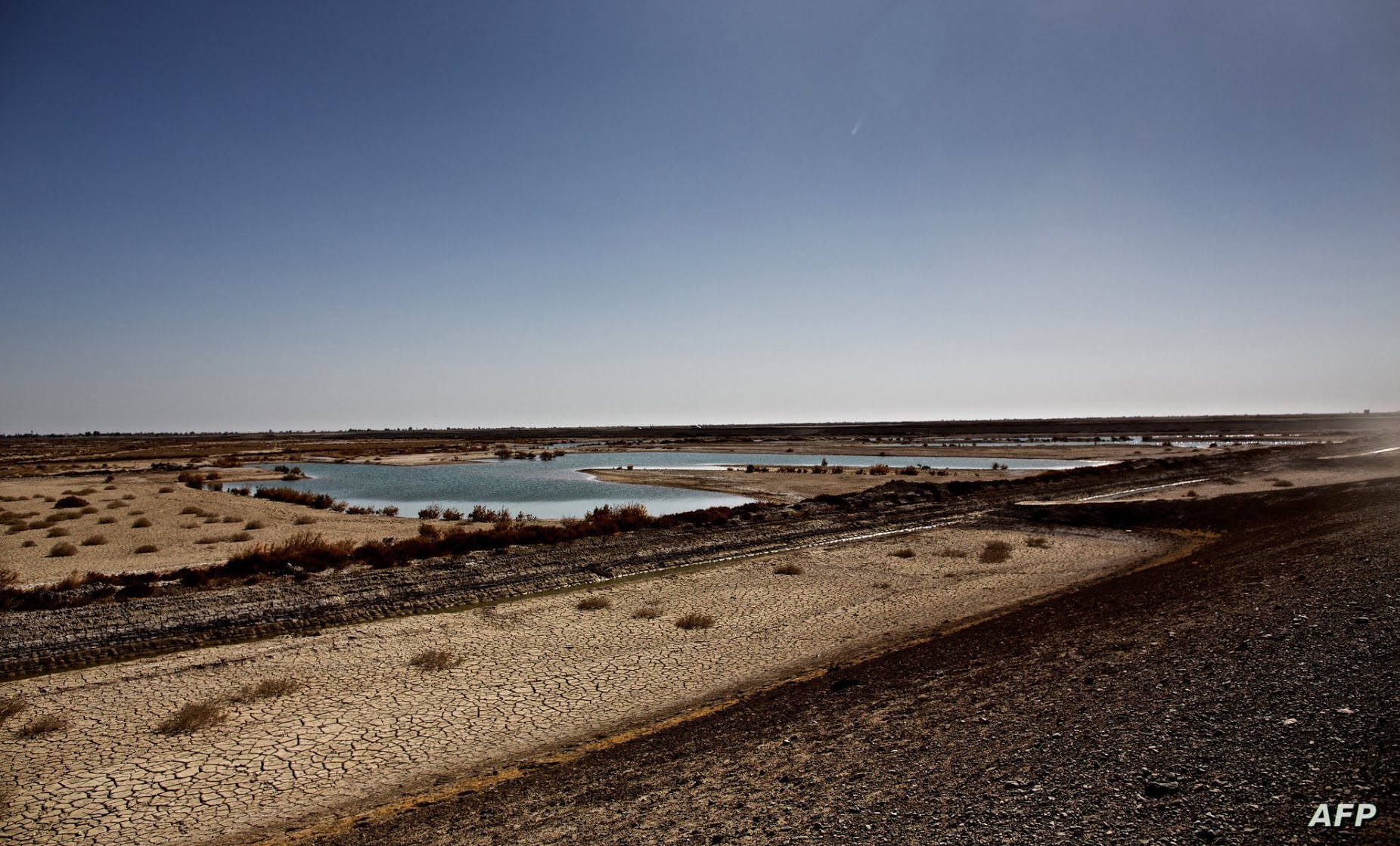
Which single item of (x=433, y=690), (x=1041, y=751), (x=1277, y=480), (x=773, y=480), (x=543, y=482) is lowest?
(x=543, y=482)

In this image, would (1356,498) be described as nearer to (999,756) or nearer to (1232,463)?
(999,756)

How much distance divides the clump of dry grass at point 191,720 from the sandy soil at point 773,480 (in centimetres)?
2646

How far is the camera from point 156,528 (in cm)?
2531

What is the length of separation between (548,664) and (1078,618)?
28.7 ft

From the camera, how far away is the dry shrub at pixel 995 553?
18938 mm

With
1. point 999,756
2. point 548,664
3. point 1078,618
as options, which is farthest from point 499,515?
point 999,756

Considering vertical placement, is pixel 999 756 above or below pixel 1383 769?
below

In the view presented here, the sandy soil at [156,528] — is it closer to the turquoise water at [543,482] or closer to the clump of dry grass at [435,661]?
the turquoise water at [543,482]

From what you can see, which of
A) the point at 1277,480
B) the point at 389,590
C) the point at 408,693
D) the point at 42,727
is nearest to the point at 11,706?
the point at 42,727

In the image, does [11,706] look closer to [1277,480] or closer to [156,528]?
[156,528]

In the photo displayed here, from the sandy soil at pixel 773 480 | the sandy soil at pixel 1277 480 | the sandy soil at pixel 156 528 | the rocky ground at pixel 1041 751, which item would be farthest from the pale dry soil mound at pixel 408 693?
the sandy soil at pixel 1277 480

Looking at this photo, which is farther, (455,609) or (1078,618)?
(455,609)

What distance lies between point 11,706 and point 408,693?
499cm

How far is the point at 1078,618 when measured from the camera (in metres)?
11.4
